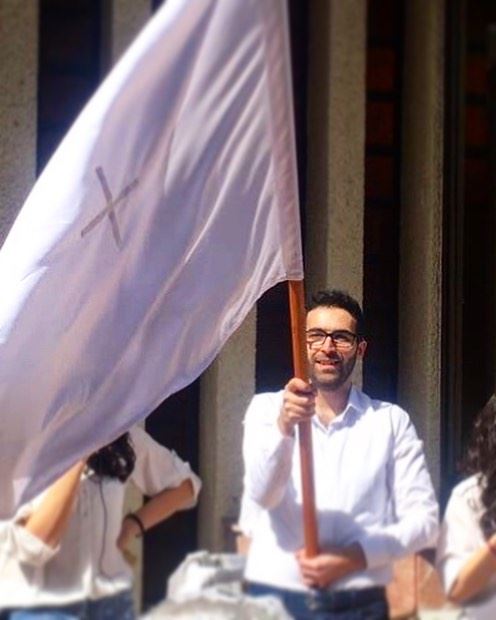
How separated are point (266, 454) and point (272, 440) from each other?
19 millimetres

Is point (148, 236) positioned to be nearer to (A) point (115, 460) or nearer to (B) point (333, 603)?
(A) point (115, 460)

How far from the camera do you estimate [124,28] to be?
205 centimetres

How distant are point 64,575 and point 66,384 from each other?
30 centimetres

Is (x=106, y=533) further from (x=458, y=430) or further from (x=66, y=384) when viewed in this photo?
(x=458, y=430)

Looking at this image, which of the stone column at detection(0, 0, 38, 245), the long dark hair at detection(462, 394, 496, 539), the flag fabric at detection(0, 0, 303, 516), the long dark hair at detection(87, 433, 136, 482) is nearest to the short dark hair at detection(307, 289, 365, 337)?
the flag fabric at detection(0, 0, 303, 516)

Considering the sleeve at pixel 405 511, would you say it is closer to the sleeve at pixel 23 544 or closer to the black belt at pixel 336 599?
the black belt at pixel 336 599

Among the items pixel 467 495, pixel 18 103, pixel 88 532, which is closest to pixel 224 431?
pixel 88 532

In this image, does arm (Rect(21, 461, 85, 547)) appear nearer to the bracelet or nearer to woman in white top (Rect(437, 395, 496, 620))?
the bracelet

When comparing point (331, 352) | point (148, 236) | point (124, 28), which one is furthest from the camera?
point (124, 28)

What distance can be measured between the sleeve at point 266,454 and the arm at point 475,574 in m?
0.28

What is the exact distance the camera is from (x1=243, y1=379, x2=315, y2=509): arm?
5.98 ft

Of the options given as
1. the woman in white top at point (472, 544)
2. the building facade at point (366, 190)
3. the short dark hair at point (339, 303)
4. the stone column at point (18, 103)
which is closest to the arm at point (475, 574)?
the woman in white top at point (472, 544)

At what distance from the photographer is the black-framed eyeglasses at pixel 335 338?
76.1 inches

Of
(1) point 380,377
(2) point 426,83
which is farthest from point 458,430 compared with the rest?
(2) point 426,83
